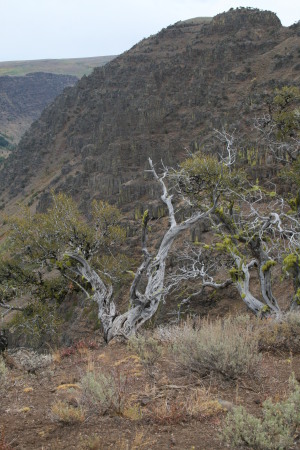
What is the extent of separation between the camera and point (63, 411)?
12.0ft

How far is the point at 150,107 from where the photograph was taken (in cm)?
4278

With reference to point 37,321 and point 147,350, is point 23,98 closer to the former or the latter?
point 37,321

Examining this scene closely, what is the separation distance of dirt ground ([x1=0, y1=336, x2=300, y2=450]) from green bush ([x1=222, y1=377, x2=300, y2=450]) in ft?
0.56

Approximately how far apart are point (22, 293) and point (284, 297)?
999 cm

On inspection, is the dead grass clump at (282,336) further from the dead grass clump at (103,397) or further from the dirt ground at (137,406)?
the dead grass clump at (103,397)

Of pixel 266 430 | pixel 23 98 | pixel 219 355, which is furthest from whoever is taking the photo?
pixel 23 98

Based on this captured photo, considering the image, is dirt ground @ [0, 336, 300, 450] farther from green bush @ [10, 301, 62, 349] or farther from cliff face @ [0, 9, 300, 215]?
cliff face @ [0, 9, 300, 215]

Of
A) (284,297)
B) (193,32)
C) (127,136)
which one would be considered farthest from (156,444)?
(193,32)

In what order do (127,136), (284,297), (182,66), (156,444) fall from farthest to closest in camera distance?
(182,66), (127,136), (284,297), (156,444)

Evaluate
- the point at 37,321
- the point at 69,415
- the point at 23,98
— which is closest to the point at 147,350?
the point at 69,415

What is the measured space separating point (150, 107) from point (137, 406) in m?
41.6

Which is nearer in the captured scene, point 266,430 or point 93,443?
point 266,430

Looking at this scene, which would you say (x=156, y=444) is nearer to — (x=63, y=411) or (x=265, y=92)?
(x=63, y=411)

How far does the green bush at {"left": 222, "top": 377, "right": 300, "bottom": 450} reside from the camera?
284 cm
